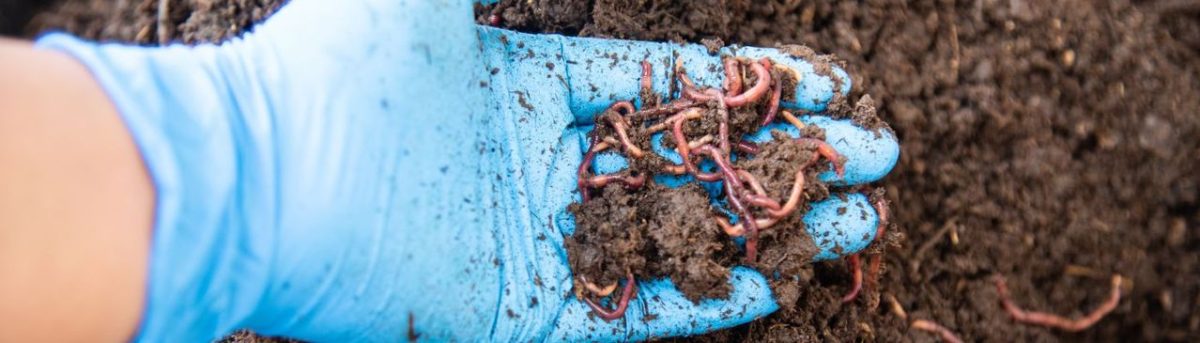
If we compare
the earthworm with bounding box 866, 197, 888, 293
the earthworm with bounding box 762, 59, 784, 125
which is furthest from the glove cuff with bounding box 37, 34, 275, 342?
the earthworm with bounding box 866, 197, 888, 293

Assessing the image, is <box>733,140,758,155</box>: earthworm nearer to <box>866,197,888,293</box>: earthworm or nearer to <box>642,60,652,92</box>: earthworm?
<box>642,60,652,92</box>: earthworm

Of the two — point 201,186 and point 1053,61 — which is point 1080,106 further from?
point 201,186

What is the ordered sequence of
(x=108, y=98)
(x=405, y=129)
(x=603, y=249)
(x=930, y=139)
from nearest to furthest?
(x=108, y=98), (x=405, y=129), (x=603, y=249), (x=930, y=139)

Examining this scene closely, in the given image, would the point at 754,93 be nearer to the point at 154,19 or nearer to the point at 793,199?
the point at 793,199

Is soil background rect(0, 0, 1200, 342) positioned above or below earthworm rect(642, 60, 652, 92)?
below

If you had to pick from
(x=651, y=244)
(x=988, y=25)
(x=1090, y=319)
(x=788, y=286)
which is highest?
(x=988, y=25)

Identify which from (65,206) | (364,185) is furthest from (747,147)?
(65,206)

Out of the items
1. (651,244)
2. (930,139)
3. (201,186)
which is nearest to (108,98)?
(201,186)
